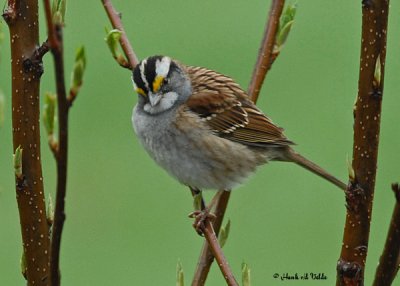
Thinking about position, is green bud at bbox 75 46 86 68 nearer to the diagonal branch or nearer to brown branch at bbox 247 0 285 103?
the diagonal branch

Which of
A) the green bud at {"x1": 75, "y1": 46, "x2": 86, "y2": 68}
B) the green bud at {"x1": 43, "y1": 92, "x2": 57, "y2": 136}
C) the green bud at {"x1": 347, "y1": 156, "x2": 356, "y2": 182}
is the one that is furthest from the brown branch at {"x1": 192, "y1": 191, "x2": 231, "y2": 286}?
the green bud at {"x1": 75, "y1": 46, "x2": 86, "y2": 68}

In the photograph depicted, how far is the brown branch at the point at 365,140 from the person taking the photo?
2.11 metres

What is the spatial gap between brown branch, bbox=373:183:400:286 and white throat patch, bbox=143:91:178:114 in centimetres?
231

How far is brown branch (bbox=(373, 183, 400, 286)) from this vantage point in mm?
1885

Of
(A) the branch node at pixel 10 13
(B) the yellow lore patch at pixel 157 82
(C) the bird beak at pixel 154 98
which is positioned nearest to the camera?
(A) the branch node at pixel 10 13

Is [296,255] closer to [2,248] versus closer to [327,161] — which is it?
[327,161]

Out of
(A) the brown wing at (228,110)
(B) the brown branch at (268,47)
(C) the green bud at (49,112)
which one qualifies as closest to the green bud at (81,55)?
(C) the green bud at (49,112)

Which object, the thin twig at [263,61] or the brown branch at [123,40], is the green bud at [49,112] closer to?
the thin twig at [263,61]

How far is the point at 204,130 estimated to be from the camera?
443 centimetres

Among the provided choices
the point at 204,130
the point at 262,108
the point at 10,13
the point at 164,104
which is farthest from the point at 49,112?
the point at 262,108

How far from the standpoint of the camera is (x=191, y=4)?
446 inches

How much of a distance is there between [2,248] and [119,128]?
188 centimetres

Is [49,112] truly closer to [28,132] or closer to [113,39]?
[28,132]

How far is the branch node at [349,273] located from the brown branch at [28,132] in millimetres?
707
